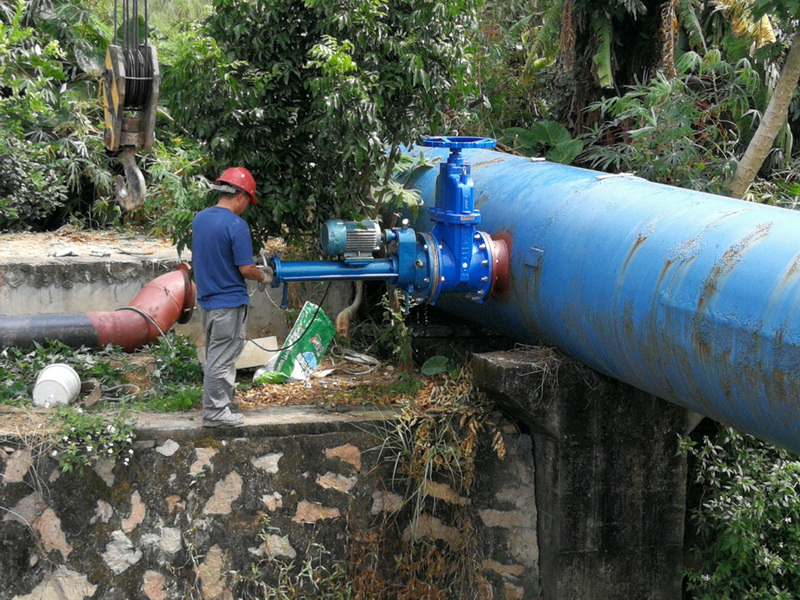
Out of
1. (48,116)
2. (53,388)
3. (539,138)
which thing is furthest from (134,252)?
(539,138)

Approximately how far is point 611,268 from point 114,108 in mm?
2442

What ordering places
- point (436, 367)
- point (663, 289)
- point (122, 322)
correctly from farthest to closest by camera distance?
point (122, 322) < point (436, 367) < point (663, 289)

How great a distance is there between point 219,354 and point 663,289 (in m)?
2.21

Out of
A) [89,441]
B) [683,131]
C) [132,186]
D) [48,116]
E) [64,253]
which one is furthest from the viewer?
[48,116]

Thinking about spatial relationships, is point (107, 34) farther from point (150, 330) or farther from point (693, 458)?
point (693, 458)

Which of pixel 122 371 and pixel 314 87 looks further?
pixel 122 371

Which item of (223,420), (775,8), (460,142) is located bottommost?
(223,420)

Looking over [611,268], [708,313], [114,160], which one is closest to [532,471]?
[611,268]

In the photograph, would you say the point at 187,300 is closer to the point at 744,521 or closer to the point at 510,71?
the point at 744,521

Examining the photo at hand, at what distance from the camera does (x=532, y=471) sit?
5.22m

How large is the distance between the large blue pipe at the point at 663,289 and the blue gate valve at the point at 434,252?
0.17m

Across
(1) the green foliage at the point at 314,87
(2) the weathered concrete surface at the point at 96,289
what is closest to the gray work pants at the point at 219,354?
(1) the green foliage at the point at 314,87

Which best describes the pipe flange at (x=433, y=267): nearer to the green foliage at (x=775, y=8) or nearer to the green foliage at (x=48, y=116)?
the green foliage at (x=775, y=8)

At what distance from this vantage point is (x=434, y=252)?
508 cm
